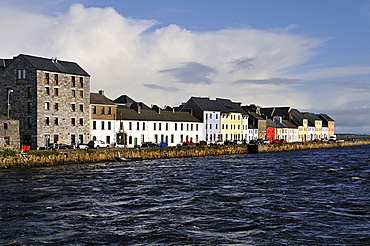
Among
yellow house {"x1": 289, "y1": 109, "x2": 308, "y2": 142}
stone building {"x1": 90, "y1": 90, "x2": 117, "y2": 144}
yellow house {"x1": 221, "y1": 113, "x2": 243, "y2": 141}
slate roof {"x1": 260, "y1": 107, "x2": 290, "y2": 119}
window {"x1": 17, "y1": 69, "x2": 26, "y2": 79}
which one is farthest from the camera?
slate roof {"x1": 260, "y1": 107, "x2": 290, "y2": 119}

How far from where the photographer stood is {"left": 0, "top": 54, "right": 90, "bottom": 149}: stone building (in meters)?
72.1

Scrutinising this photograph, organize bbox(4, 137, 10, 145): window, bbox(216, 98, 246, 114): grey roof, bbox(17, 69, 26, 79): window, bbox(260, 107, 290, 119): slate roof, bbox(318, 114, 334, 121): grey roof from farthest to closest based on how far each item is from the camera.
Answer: bbox(318, 114, 334, 121): grey roof, bbox(260, 107, 290, 119): slate roof, bbox(216, 98, 246, 114): grey roof, bbox(17, 69, 26, 79): window, bbox(4, 137, 10, 145): window

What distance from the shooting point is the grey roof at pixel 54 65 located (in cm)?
7370

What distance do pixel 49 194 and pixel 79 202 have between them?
3.98 metres

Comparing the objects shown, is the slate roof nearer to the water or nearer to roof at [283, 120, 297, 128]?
roof at [283, 120, 297, 128]

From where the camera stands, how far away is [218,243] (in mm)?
17438

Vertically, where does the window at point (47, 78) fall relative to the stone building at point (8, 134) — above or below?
above

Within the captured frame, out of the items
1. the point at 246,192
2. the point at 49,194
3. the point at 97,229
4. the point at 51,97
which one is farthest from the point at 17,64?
the point at 97,229

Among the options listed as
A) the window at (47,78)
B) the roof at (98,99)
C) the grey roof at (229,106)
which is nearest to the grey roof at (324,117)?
the grey roof at (229,106)

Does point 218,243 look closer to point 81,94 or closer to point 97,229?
point 97,229

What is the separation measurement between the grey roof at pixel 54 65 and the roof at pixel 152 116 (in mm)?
10634

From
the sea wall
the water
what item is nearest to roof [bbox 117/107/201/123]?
the sea wall

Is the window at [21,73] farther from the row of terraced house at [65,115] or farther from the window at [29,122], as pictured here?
the window at [29,122]

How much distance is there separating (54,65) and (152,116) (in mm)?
23693
